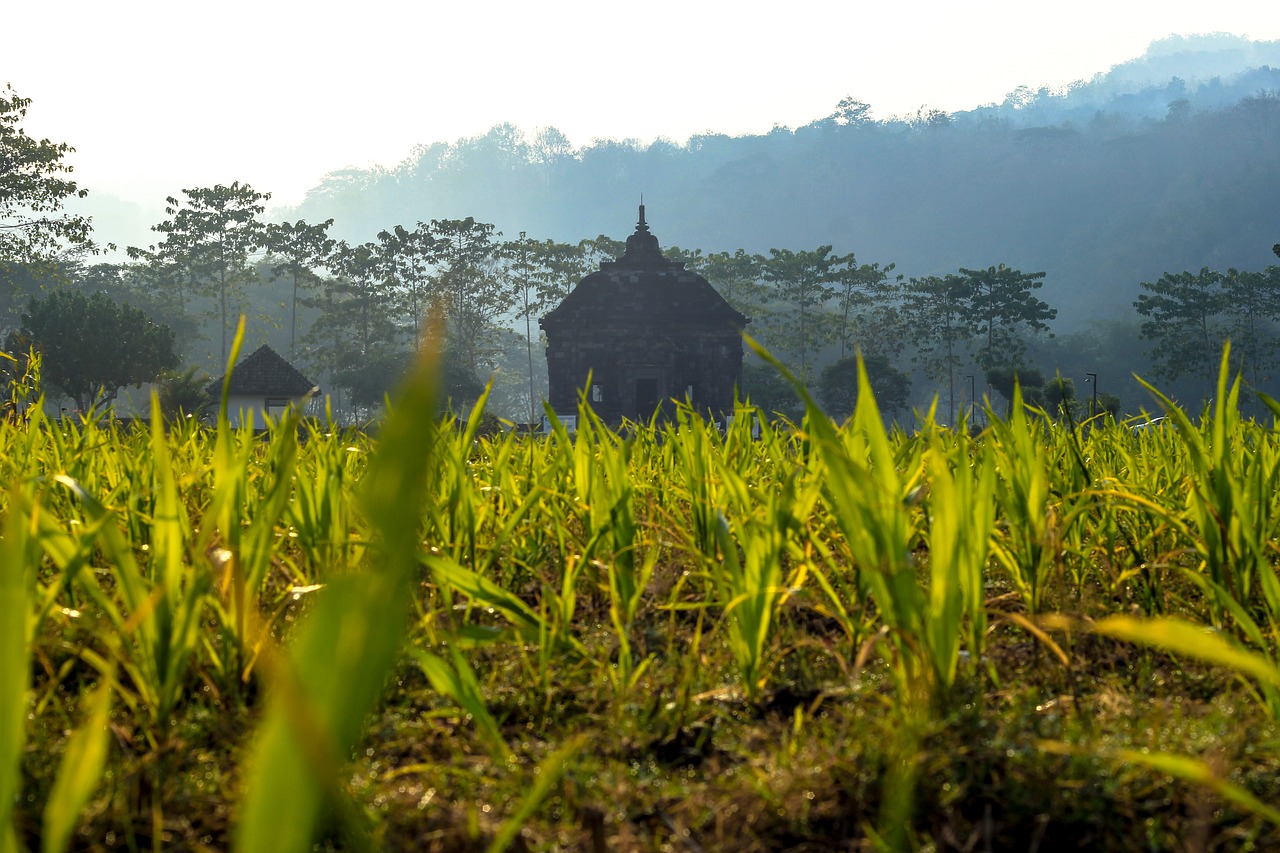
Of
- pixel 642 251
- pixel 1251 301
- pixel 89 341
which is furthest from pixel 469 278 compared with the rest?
pixel 1251 301

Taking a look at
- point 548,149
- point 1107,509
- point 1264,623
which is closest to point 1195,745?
point 1264,623

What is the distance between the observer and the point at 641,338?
28.3 meters

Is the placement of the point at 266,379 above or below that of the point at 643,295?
below

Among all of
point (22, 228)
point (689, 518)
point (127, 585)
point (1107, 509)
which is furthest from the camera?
point (22, 228)

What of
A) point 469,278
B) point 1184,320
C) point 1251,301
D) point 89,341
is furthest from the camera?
point 469,278

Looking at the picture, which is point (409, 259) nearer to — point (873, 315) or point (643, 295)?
point (873, 315)

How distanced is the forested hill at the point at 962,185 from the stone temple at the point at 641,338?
7642cm

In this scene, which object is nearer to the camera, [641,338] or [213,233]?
[641,338]

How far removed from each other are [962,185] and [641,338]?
359 ft

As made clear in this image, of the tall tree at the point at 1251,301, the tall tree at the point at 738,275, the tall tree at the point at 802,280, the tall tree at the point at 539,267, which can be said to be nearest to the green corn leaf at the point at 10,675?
the tall tree at the point at 802,280

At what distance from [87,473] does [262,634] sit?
4.14ft

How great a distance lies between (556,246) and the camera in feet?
171

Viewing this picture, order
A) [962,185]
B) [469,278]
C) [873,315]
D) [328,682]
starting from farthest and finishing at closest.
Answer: [962,185] → [873,315] → [469,278] → [328,682]

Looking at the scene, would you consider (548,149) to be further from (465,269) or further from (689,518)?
(689,518)
